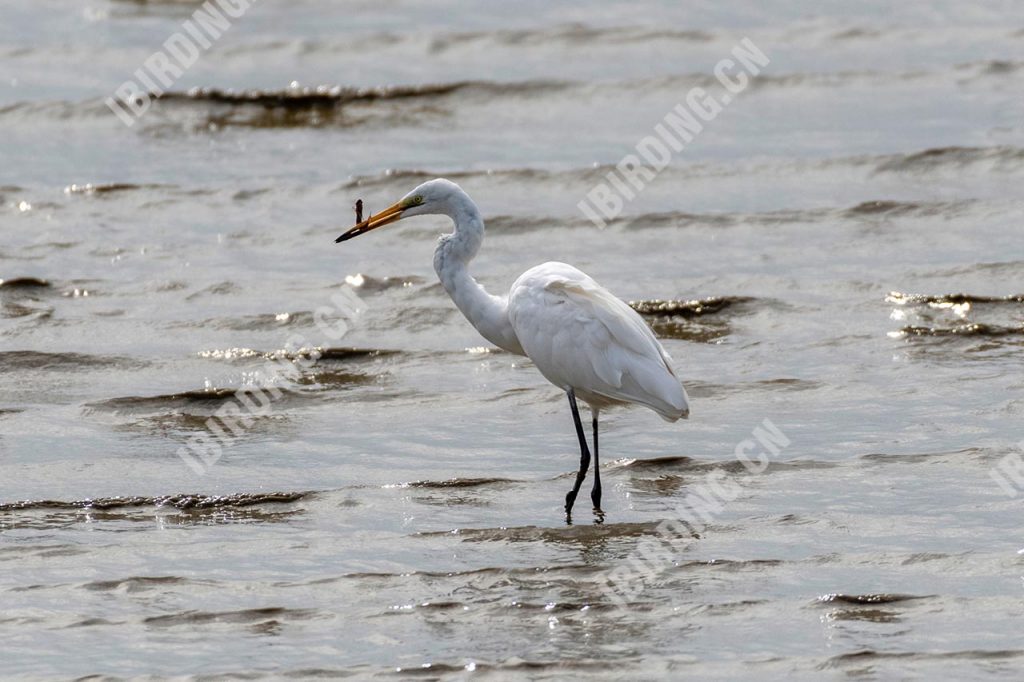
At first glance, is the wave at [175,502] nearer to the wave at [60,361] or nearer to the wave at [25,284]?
the wave at [60,361]

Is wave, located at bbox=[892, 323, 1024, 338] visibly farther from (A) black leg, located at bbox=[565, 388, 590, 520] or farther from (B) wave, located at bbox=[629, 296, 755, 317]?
(A) black leg, located at bbox=[565, 388, 590, 520]

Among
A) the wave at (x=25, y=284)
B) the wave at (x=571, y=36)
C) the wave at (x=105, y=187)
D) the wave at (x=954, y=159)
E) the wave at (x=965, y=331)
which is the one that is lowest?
the wave at (x=965, y=331)

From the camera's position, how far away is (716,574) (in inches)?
257

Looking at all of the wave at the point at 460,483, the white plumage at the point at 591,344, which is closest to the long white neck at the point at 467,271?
the white plumage at the point at 591,344

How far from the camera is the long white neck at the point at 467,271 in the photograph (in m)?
7.88

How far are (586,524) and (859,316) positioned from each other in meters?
3.44

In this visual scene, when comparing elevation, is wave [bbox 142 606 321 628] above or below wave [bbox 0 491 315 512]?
below

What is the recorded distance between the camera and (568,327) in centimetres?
761

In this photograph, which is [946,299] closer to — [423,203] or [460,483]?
[423,203]

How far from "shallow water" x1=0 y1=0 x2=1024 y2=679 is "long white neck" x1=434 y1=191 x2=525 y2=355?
2.19ft

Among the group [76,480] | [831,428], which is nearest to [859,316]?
[831,428]

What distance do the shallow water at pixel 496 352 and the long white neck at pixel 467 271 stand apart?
2.19 ft

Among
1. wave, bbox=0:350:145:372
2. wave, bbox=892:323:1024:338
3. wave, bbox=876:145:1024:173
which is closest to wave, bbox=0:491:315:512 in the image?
wave, bbox=0:350:145:372

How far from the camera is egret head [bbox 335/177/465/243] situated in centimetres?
784
